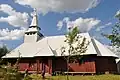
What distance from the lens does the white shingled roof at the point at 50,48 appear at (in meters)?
39.3

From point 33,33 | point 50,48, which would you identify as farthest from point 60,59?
point 33,33

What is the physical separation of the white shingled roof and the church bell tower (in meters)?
1.57

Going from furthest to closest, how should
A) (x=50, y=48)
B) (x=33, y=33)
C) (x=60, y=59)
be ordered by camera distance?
(x=33, y=33)
(x=50, y=48)
(x=60, y=59)

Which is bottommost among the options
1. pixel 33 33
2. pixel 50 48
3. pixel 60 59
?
pixel 60 59

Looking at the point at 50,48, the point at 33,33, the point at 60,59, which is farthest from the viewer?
the point at 33,33

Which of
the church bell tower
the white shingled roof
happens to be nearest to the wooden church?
the white shingled roof

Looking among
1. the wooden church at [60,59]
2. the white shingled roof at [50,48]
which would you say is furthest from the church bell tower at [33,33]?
the wooden church at [60,59]

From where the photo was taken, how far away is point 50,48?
41.4 meters

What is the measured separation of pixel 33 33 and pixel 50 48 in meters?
10.6

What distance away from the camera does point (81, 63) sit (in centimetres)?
3941

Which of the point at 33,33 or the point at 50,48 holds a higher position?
the point at 33,33

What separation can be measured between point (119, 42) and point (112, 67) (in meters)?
20.3

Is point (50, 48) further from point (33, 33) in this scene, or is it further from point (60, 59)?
point (33, 33)

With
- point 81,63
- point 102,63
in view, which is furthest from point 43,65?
point 102,63
